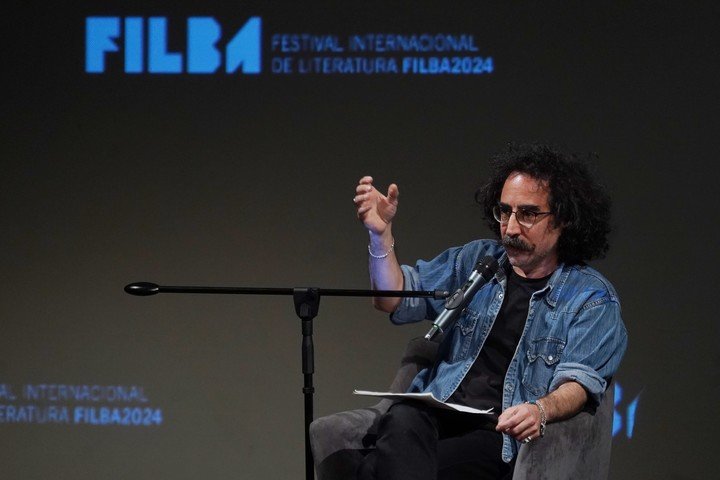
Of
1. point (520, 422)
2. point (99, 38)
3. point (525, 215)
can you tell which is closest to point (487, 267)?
point (525, 215)

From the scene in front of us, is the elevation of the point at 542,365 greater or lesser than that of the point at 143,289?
lesser

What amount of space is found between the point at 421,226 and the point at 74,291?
1.39 m

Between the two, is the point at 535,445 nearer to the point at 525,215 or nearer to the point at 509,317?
the point at 509,317

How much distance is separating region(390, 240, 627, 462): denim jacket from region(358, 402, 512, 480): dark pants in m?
0.06

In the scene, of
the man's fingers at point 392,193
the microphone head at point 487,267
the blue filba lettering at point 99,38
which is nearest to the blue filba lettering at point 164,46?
the blue filba lettering at point 99,38

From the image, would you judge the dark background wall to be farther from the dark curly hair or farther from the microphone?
the microphone

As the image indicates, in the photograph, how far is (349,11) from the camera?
12.4 feet

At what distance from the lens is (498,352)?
2670mm

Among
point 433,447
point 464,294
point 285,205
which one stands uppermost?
point 285,205

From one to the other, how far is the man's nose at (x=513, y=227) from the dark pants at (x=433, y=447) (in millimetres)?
493

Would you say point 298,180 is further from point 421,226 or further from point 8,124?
point 8,124

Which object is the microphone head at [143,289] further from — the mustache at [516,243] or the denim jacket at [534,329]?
the mustache at [516,243]

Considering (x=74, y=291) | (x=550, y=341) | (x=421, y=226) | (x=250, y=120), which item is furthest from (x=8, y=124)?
(x=550, y=341)

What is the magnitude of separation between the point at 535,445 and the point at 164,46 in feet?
7.56
